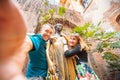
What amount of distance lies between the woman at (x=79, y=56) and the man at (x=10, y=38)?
A: 324 cm

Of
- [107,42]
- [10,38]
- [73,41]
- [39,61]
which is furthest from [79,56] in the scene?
[10,38]

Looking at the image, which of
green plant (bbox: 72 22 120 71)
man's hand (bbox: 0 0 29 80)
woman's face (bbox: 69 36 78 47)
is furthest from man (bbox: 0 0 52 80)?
green plant (bbox: 72 22 120 71)

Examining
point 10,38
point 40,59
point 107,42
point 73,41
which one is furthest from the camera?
point 107,42

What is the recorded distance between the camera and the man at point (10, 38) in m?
0.67

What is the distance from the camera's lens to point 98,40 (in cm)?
679

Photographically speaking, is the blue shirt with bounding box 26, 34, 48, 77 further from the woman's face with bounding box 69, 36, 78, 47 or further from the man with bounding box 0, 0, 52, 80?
the man with bounding box 0, 0, 52, 80

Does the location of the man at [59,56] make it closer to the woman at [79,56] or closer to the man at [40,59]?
the woman at [79,56]

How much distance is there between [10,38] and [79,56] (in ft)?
11.2

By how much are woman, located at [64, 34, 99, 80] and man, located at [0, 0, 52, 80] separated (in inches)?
127

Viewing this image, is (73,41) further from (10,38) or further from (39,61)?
(10,38)

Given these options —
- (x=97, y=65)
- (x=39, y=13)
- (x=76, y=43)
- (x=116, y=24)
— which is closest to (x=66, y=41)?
(x=76, y=43)

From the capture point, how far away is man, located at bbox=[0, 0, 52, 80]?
26.5 inches

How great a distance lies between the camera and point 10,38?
2.27ft

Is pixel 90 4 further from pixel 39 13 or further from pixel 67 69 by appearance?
pixel 67 69
